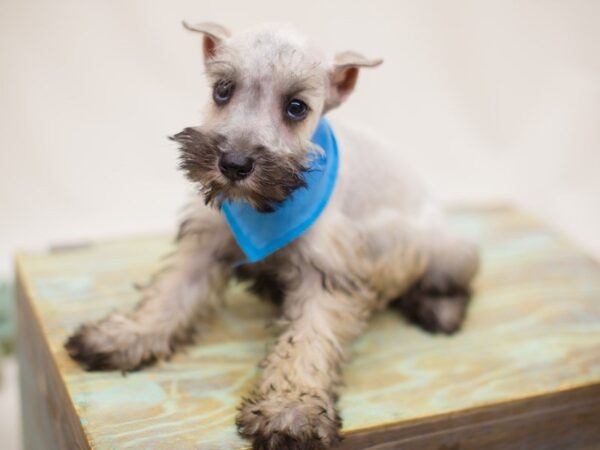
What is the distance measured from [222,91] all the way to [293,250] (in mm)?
534

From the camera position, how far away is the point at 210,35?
2391mm

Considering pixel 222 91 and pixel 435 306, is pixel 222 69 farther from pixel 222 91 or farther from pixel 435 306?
pixel 435 306

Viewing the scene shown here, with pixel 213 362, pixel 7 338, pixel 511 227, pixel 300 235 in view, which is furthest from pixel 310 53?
pixel 7 338

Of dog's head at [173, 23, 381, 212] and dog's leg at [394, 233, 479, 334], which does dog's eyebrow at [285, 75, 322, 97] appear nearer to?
dog's head at [173, 23, 381, 212]

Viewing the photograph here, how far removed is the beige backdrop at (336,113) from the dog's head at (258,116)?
1.63m

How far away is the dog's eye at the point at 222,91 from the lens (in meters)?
2.27

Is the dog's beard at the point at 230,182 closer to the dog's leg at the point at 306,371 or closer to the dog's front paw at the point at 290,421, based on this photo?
the dog's leg at the point at 306,371

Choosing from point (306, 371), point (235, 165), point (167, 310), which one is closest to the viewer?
point (235, 165)

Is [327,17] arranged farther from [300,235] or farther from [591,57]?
[300,235]

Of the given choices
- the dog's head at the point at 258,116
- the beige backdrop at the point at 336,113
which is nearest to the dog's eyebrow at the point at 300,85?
the dog's head at the point at 258,116

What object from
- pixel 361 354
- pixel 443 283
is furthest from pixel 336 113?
pixel 361 354

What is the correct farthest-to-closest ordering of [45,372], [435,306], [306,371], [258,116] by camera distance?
[435,306] < [45,372] < [306,371] < [258,116]

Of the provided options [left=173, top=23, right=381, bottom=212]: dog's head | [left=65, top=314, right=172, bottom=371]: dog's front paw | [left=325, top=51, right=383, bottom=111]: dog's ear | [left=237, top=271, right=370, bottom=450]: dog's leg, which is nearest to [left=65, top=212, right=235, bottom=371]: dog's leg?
[left=65, top=314, right=172, bottom=371]: dog's front paw

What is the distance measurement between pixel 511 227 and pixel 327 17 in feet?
4.62
